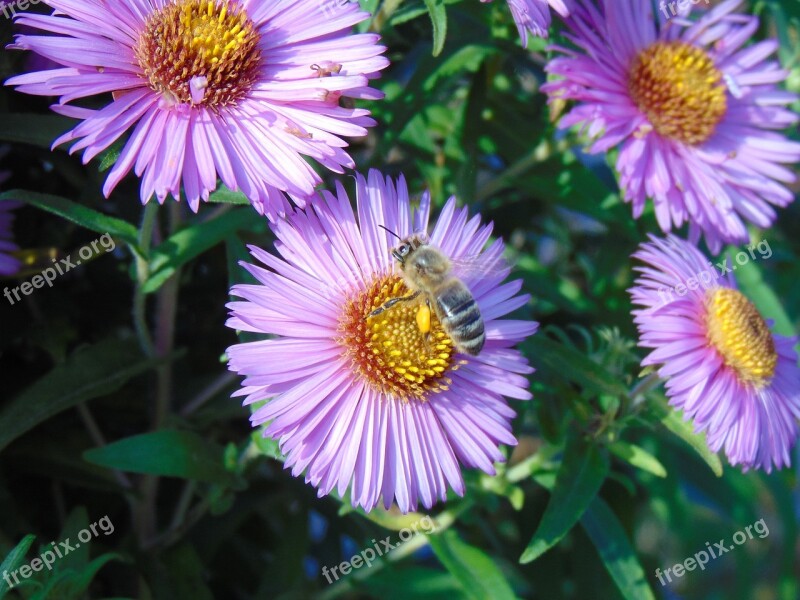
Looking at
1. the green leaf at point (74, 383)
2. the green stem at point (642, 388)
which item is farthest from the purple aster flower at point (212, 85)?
the green stem at point (642, 388)

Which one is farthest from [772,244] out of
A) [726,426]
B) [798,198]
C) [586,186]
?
[726,426]

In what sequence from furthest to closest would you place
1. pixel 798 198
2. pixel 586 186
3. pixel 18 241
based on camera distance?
pixel 798 198 → pixel 586 186 → pixel 18 241

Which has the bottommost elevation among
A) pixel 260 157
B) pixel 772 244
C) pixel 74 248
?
pixel 772 244

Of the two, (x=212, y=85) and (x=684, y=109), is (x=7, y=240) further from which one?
(x=684, y=109)

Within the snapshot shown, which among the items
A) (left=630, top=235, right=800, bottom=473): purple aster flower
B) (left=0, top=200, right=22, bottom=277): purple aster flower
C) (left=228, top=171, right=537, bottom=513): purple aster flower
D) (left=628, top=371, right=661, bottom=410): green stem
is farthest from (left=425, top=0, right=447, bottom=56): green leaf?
(left=0, top=200, right=22, bottom=277): purple aster flower

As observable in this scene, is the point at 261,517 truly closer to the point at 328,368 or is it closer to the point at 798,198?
the point at 328,368

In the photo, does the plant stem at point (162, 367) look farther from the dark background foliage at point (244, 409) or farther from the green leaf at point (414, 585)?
the green leaf at point (414, 585)
